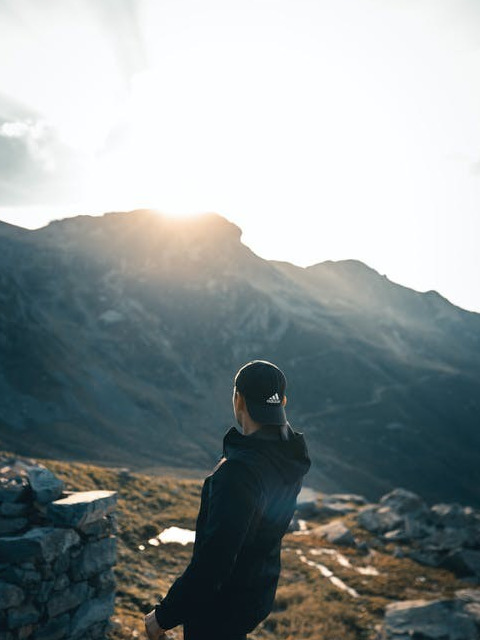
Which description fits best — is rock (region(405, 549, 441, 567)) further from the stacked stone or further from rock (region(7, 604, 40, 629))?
rock (region(7, 604, 40, 629))

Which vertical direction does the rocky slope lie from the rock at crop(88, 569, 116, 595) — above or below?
below

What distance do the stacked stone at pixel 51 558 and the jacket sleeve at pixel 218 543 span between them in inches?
182

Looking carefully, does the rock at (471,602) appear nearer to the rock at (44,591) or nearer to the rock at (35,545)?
the rock at (44,591)

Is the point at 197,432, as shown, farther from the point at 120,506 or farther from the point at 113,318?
the point at 120,506

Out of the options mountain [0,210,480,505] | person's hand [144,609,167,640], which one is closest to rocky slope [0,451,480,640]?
person's hand [144,609,167,640]

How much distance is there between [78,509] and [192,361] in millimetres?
89043

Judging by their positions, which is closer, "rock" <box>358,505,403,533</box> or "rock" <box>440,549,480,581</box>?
"rock" <box>440,549,480,581</box>

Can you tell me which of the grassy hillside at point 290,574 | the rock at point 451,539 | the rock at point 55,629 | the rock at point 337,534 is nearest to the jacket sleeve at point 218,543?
the rock at point 55,629

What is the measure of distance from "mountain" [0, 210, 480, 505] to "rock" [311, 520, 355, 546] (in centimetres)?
3602

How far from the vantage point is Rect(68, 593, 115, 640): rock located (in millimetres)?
7355

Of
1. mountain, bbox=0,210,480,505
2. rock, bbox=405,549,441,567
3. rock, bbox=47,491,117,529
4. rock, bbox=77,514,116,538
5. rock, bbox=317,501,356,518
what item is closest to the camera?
rock, bbox=47,491,117,529

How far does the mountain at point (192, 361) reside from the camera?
6588 cm

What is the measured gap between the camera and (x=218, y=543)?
2879 millimetres

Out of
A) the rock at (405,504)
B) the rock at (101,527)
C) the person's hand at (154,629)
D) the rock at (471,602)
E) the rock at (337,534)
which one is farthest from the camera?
the rock at (405,504)
